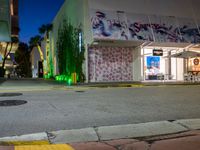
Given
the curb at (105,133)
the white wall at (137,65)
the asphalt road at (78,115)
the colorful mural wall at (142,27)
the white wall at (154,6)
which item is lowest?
the curb at (105,133)

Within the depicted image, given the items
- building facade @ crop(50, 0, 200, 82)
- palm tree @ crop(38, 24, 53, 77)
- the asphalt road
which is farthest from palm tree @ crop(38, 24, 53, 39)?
the asphalt road

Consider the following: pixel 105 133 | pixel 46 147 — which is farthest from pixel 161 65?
pixel 46 147

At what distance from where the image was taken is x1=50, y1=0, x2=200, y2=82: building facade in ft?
78.3

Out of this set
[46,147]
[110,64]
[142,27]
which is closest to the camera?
[46,147]

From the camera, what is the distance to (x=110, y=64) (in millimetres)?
25922

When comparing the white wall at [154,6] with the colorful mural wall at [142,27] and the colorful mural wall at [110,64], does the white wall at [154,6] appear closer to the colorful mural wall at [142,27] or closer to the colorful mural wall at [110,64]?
the colorful mural wall at [142,27]

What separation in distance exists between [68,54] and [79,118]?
24464 mm

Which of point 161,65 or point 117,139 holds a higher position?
point 161,65

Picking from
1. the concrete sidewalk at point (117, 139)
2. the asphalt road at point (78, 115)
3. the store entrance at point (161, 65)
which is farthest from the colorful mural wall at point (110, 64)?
the concrete sidewalk at point (117, 139)

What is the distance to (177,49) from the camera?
27.8 metres

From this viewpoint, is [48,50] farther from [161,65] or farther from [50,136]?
[50,136]

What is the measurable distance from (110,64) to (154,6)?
22.7ft

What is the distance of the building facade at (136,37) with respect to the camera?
2388cm

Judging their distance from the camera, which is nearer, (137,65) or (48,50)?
(137,65)
